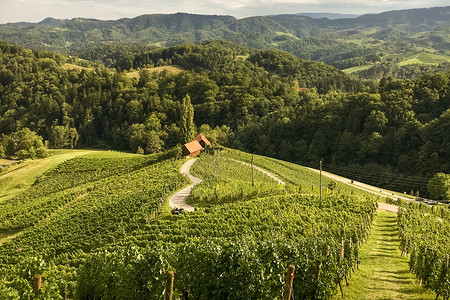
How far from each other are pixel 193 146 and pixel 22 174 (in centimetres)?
3713

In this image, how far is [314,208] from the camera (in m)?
34.2

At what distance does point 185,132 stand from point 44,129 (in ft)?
291

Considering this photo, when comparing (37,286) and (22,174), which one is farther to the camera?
(22,174)

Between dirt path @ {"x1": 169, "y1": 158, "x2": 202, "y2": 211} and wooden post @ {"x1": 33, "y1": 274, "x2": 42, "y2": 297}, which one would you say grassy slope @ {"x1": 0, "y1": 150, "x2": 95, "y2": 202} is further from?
wooden post @ {"x1": 33, "y1": 274, "x2": 42, "y2": 297}

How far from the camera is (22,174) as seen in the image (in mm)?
69750

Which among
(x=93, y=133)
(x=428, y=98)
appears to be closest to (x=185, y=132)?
(x=428, y=98)

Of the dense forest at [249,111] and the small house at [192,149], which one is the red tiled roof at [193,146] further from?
the dense forest at [249,111]

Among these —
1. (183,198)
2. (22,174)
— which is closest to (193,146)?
(183,198)

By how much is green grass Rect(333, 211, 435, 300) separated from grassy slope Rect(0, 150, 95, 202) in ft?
200

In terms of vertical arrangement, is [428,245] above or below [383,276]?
above

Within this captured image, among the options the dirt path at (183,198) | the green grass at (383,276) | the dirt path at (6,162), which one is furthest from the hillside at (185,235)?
the dirt path at (6,162)

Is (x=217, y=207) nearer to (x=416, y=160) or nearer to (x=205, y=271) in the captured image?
(x=205, y=271)

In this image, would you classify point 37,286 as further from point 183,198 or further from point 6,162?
point 6,162

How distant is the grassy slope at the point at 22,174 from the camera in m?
63.9
